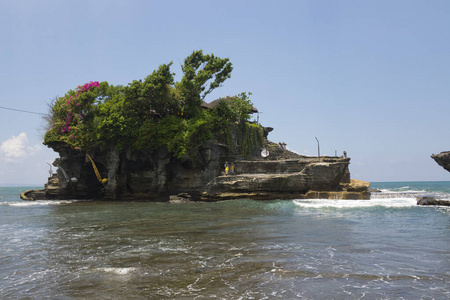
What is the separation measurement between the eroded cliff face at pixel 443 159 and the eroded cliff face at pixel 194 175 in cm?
564

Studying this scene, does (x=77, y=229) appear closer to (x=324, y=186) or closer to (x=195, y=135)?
(x=195, y=135)

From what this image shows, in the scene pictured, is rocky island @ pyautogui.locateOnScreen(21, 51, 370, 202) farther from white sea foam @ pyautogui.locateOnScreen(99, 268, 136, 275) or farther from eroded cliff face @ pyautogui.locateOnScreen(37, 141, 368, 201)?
white sea foam @ pyautogui.locateOnScreen(99, 268, 136, 275)

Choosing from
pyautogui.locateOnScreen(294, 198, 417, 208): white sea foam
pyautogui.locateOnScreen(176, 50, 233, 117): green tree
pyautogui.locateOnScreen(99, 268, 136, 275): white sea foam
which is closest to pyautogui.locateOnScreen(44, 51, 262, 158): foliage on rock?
pyautogui.locateOnScreen(176, 50, 233, 117): green tree

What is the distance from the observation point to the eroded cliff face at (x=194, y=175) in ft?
80.7

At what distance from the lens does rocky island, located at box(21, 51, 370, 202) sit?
2523 centimetres

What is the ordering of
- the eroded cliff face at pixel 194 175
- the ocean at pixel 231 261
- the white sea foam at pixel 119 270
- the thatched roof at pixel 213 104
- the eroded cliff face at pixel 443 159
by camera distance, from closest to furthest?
the ocean at pixel 231 261 < the white sea foam at pixel 119 270 < the eroded cliff face at pixel 443 159 < the eroded cliff face at pixel 194 175 < the thatched roof at pixel 213 104

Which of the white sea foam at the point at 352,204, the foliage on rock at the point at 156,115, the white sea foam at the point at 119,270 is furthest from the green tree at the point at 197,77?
the white sea foam at the point at 119,270

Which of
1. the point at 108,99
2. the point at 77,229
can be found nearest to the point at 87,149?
the point at 108,99

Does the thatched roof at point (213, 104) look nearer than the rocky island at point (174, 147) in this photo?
No

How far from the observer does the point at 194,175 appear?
28.3m

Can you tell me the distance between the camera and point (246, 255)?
7781mm

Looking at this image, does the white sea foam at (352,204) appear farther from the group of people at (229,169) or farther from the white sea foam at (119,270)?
the white sea foam at (119,270)

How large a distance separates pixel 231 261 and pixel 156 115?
23.6 m

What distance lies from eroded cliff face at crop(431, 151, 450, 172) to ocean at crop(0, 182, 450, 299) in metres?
12.0
